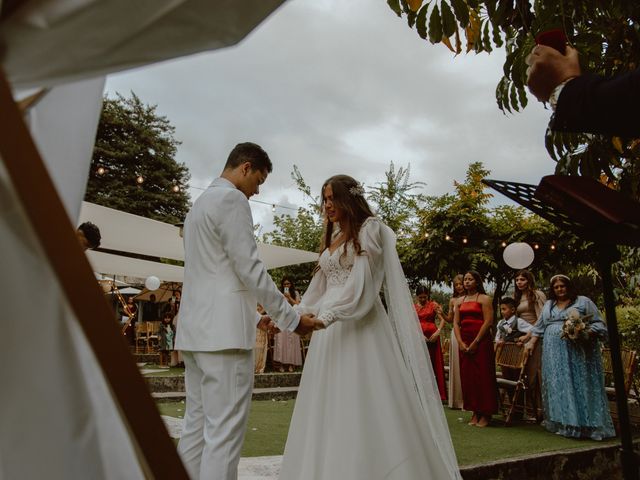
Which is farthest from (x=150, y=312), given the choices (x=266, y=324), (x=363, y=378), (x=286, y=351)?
(x=363, y=378)

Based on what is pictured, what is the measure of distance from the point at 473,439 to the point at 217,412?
4037 millimetres

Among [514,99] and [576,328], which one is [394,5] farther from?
[576,328]

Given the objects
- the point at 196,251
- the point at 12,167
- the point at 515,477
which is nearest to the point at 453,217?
the point at 515,477

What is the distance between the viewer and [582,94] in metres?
1.35

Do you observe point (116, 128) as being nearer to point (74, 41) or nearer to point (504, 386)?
point (504, 386)

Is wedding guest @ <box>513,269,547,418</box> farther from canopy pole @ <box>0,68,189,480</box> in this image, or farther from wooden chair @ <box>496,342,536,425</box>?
canopy pole @ <box>0,68,189,480</box>

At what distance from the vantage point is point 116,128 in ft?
100

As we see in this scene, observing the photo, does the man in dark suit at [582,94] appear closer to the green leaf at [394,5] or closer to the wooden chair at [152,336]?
the green leaf at [394,5]

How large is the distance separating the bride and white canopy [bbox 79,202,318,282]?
6173 millimetres

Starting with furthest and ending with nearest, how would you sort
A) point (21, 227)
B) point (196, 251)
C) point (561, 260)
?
point (561, 260) < point (196, 251) < point (21, 227)

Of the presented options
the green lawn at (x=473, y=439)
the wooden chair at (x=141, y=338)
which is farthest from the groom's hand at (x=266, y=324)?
the wooden chair at (x=141, y=338)

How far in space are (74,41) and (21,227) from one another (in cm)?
32

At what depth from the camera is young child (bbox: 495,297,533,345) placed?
7.88 meters

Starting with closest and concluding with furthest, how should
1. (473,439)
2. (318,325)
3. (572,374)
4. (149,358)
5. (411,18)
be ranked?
(411,18)
(318,325)
(473,439)
(572,374)
(149,358)
